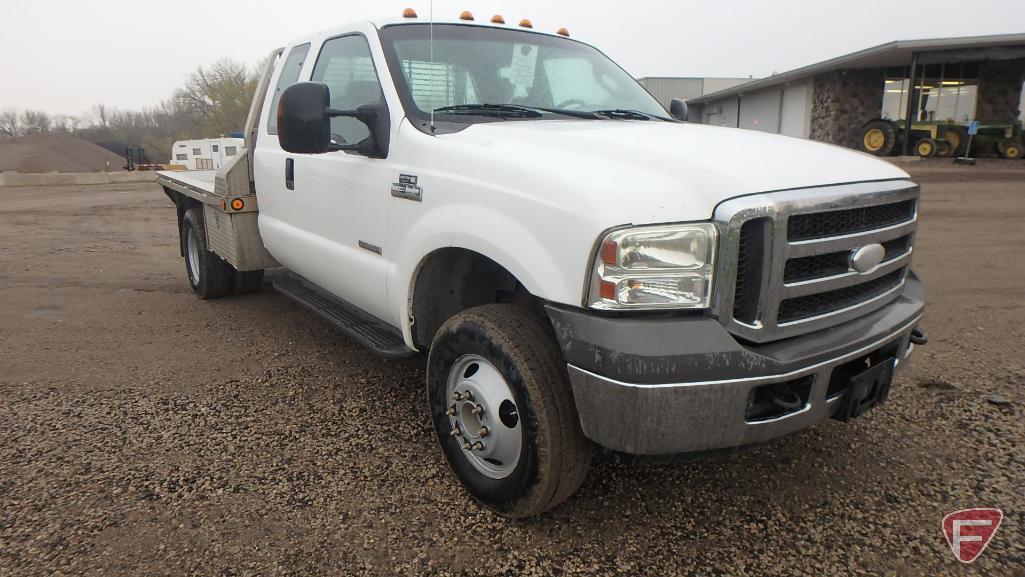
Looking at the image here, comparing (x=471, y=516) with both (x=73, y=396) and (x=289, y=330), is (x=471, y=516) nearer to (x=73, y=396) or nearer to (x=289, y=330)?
(x=73, y=396)

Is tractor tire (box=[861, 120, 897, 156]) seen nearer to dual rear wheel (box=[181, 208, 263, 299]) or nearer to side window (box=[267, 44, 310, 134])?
dual rear wheel (box=[181, 208, 263, 299])

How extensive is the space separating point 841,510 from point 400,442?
6.30ft

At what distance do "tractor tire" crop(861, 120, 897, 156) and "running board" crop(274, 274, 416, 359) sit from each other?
2116cm

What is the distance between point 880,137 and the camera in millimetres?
21281

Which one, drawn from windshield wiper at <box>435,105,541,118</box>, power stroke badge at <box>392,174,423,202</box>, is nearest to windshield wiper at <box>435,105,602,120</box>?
windshield wiper at <box>435,105,541,118</box>

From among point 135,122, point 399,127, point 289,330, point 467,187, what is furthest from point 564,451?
point 135,122

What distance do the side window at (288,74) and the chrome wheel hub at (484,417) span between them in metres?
2.47

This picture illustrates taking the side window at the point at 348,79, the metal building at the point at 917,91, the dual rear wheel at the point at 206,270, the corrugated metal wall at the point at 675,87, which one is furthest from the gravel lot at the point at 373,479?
the corrugated metal wall at the point at 675,87

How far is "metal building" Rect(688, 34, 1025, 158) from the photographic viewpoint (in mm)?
20203

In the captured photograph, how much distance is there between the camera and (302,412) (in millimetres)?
3551

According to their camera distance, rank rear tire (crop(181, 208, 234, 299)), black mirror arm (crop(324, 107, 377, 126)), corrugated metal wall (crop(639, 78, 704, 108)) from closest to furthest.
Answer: black mirror arm (crop(324, 107, 377, 126)) → rear tire (crop(181, 208, 234, 299)) → corrugated metal wall (crop(639, 78, 704, 108))

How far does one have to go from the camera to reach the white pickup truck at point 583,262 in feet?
6.70

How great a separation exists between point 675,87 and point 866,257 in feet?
158

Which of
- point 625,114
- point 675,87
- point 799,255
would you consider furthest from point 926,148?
point 675,87
